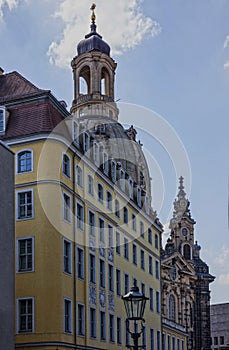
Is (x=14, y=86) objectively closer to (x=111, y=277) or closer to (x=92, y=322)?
(x=111, y=277)

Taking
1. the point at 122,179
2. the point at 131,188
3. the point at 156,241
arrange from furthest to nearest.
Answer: the point at 156,241 → the point at 131,188 → the point at 122,179

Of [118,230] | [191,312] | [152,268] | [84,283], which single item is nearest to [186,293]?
[191,312]

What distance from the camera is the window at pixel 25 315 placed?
39331mm

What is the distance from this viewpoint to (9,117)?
142 feet

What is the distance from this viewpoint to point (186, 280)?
309 feet

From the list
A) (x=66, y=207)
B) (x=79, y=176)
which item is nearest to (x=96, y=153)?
(x=79, y=176)

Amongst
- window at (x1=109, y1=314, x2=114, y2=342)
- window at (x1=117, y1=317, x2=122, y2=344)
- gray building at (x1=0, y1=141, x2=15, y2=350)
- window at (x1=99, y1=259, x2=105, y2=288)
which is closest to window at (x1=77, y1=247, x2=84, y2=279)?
window at (x1=99, y1=259, x2=105, y2=288)

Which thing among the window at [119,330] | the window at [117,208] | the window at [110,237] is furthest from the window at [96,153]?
the window at [119,330]

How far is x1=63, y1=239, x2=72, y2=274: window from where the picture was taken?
41562 mm

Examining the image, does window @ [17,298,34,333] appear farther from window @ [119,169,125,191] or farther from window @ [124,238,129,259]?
window @ [119,169,125,191]

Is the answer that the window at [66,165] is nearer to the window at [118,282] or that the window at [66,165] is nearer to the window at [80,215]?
the window at [80,215]

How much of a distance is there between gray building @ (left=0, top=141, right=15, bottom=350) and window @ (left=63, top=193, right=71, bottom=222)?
715cm

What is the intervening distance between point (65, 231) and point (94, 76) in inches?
2396

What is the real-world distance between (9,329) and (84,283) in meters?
10.4
